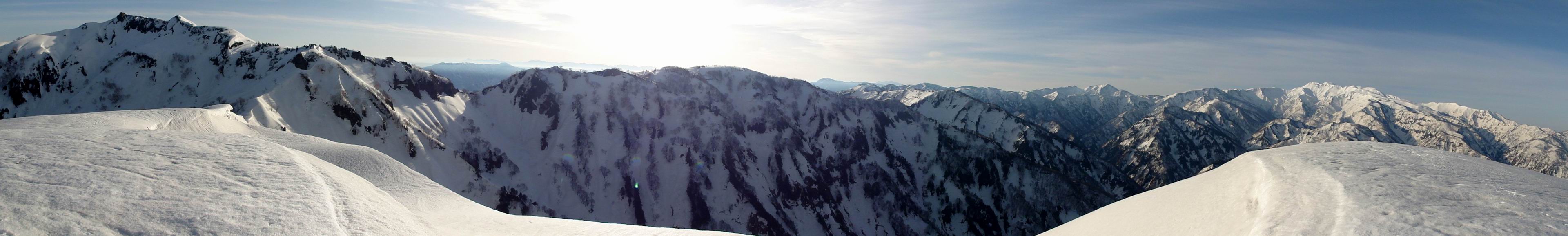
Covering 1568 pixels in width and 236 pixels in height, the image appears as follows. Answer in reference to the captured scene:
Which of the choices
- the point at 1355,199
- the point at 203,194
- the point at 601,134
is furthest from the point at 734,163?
the point at 1355,199

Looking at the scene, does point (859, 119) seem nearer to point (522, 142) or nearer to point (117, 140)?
point (522, 142)

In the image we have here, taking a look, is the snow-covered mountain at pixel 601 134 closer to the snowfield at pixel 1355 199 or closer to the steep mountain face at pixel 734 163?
the steep mountain face at pixel 734 163

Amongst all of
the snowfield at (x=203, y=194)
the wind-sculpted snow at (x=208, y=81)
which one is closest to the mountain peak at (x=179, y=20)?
the wind-sculpted snow at (x=208, y=81)

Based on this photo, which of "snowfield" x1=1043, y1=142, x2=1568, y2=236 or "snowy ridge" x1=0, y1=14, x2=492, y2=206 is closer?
"snowfield" x1=1043, y1=142, x2=1568, y2=236

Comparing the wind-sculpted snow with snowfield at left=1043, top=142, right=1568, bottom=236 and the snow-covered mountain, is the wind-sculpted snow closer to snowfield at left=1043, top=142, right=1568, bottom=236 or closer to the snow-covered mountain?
the snow-covered mountain

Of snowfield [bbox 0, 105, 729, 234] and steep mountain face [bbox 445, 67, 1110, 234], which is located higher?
snowfield [bbox 0, 105, 729, 234]

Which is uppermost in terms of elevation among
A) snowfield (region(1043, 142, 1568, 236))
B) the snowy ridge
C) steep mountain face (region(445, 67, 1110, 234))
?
snowfield (region(1043, 142, 1568, 236))

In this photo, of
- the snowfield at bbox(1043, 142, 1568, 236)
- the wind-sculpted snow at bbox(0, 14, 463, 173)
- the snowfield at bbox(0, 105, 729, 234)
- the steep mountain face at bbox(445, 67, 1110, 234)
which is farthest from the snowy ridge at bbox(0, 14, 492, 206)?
the snowfield at bbox(1043, 142, 1568, 236)
